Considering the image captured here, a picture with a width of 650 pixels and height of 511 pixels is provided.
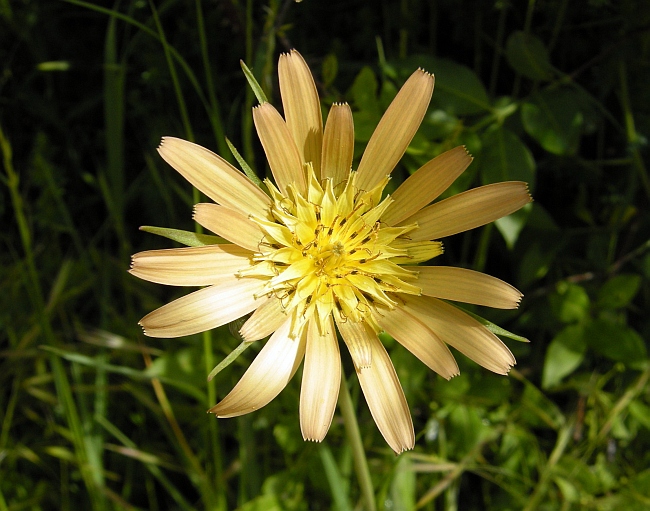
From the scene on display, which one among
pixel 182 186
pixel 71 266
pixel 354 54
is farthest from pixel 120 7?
pixel 71 266

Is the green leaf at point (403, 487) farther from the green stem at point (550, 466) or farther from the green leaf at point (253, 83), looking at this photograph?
the green leaf at point (253, 83)

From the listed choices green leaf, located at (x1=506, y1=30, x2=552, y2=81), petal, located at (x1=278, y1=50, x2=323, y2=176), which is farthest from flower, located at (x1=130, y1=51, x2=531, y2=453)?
green leaf, located at (x1=506, y1=30, x2=552, y2=81)

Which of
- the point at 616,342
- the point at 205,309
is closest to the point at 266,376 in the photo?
the point at 205,309

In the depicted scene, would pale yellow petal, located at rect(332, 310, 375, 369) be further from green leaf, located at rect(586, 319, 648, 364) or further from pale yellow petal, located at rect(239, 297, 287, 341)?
green leaf, located at rect(586, 319, 648, 364)

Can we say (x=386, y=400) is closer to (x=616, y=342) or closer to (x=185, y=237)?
(x=185, y=237)

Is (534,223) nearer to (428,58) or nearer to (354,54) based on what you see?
(428,58)
